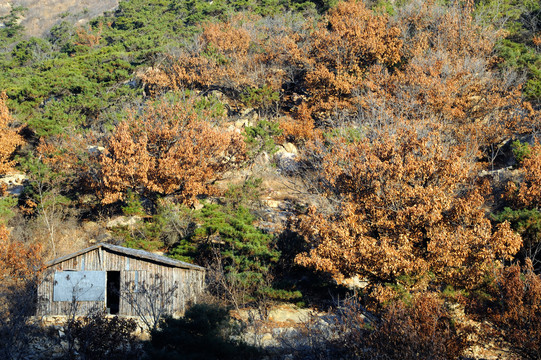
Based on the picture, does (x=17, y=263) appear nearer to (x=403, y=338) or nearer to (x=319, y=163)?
(x=319, y=163)

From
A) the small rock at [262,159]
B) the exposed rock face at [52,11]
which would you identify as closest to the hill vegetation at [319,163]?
the small rock at [262,159]

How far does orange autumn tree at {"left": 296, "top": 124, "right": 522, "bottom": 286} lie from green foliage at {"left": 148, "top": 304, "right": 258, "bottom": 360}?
19.6ft

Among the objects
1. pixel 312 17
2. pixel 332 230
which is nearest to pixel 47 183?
pixel 332 230

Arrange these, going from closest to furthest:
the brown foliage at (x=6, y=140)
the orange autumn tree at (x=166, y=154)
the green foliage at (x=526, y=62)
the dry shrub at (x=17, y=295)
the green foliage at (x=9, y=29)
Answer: the dry shrub at (x=17, y=295)
the orange autumn tree at (x=166, y=154)
the green foliage at (x=526, y=62)
the brown foliage at (x=6, y=140)
the green foliage at (x=9, y=29)

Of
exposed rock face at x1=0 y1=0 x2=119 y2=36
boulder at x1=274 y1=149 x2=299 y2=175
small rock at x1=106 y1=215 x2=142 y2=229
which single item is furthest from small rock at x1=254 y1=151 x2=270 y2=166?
exposed rock face at x1=0 y1=0 x2=119 y2=36

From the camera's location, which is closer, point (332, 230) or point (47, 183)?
point (332, 230)

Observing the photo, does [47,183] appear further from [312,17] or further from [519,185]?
[312,17]

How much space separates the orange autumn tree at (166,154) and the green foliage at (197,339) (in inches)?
594

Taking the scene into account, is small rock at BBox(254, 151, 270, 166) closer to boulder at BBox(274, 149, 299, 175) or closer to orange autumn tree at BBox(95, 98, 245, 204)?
boulder at BBox(274, 149, 299, 175)

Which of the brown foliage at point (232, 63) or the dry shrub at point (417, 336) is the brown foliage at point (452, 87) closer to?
the brown foliage at point (232, 63)

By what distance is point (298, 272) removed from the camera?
71.8ft

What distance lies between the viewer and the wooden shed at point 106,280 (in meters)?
18.7

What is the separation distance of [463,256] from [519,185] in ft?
30.7

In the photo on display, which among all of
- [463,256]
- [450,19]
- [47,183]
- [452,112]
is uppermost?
[450,19]
